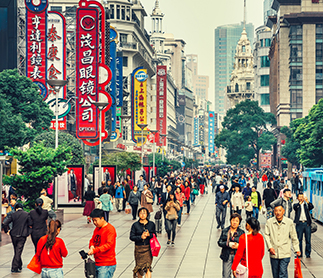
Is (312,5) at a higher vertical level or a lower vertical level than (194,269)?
higher

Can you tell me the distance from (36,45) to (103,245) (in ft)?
127

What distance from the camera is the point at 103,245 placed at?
9.25 m

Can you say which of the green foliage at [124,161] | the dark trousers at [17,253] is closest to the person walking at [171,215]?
the dark trousers at [17,253]

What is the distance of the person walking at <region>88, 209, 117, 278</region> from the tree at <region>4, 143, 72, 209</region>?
13.0 metres

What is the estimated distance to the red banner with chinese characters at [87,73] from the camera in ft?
144

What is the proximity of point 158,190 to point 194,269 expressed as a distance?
68.1 ft

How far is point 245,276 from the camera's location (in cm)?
905

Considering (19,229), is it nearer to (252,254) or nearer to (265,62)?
(252,254)

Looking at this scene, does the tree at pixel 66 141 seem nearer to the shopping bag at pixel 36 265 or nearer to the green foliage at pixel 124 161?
the green foliage at pixel 124 161

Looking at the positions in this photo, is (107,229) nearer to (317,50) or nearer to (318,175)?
(318,175)

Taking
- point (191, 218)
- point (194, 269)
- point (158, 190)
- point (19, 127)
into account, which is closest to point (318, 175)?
point (191, 218)

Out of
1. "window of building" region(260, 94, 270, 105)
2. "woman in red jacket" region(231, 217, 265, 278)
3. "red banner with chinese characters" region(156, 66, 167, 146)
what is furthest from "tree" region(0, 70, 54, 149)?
"window of building" region(260, 94, 270, 105)

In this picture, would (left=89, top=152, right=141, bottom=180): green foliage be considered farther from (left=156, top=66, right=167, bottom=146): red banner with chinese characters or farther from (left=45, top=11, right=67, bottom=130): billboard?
(left=156, top=66, right=167, bottom=146): red banner with chinese characters

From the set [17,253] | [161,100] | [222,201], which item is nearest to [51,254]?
[17,253]
